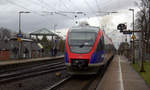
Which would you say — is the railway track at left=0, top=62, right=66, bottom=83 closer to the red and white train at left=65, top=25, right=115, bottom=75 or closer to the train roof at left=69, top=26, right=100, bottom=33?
the red and white train at left=65, top=25, right=115, bottom=75

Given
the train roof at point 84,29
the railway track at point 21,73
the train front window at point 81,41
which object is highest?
the train roof at point 84,29

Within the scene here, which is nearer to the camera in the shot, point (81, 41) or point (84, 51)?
point (84, 51)

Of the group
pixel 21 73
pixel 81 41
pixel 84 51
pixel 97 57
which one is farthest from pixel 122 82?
pixel 21 73

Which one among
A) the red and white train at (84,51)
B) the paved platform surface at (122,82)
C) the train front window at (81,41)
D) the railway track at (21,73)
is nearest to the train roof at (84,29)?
the red and white train at (84,51)

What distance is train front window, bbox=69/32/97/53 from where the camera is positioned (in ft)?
42.8

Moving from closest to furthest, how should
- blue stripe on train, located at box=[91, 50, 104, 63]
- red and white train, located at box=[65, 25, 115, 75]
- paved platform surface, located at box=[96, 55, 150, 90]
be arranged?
paved platform surface, located at box=[96, 55, 150, 90] < red and white train, located at box=[65, 25, 115, 75] < blue stripe on train, located at box=[91, 50, 104, 63]

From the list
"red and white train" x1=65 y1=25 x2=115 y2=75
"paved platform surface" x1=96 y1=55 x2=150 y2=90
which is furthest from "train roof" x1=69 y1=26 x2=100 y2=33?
"paved platform surface" x1=96 y1=55 x2=150 y2=90

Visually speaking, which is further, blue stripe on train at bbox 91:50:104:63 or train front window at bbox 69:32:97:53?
train front window at bbox 69:32:97:53

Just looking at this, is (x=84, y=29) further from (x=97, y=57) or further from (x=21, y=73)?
(x=21, y=73)

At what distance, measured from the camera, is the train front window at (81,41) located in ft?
42.8

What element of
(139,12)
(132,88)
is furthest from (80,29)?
(139,12)

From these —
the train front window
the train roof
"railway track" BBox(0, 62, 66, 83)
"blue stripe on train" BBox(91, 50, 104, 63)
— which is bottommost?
"railway track" BBox(0, 62, 66, 83)

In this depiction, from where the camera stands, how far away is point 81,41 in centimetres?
1341

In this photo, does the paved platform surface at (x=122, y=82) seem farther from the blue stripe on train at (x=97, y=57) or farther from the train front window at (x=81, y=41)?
the train front window at (x=81, y=41)
